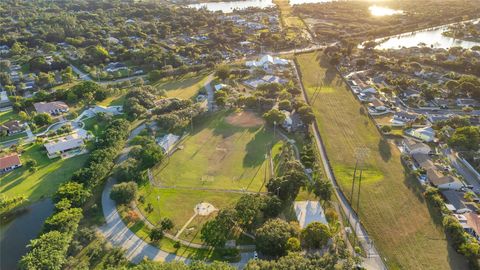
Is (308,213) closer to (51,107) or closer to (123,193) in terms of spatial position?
(123,193)

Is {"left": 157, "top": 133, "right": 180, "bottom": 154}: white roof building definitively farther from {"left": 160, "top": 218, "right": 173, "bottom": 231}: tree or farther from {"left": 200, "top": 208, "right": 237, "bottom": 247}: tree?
{"left": 200, "top": 208, "right": 237, "bottom": 247}: tree

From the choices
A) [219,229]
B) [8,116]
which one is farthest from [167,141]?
[8,116]

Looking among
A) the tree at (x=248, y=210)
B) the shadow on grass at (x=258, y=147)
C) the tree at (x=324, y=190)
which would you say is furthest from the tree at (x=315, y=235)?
the shadow on grass at (x=258, y=147)

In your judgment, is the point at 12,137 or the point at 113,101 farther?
the point at 113,101

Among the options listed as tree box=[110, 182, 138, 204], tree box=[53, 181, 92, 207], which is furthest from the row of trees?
tree box=[53, 181, 92, 207]

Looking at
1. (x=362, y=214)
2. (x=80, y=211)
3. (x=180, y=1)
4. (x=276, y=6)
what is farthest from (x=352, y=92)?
(x=180, y=1)
